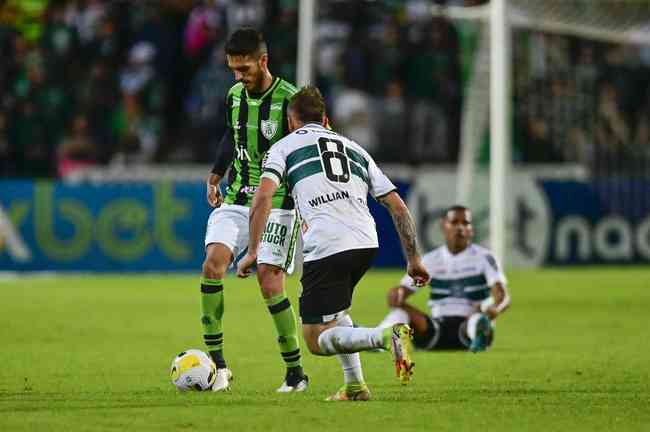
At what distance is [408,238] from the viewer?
26.7 feet

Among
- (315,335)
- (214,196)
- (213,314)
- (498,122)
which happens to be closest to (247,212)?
(214,196)

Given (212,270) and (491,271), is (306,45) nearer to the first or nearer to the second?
(491,271)

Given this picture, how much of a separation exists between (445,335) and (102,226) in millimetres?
10791

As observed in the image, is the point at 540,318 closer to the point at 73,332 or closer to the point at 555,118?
the point at 73,332

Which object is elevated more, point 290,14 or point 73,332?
point 290,14

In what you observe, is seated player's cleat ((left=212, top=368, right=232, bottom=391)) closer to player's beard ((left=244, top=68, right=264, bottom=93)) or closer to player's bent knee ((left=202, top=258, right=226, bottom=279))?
player's bent knee ((left=202, top=258, right=226, bottom=279))

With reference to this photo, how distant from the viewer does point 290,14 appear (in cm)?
2477

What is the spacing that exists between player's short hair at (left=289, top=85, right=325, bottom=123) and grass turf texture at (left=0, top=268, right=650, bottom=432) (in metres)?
1.57

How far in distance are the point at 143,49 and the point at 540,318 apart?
34.4 ft

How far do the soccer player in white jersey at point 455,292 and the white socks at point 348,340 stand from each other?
13.4 ft

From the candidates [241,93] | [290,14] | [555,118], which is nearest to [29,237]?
[290,14]

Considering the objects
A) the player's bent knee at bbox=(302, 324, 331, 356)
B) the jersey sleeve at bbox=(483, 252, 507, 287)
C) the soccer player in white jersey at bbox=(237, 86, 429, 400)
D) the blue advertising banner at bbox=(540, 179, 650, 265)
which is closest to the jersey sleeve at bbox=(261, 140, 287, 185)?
the soccer player in white jersey at bbox=(237, 86, 429, 400)

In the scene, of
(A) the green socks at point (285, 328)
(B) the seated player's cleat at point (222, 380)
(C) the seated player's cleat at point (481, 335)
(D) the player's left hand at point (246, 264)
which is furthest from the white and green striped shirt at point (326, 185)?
(C) the seated player's cleat at point (481, 335)

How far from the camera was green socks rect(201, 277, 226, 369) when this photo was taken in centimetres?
926
